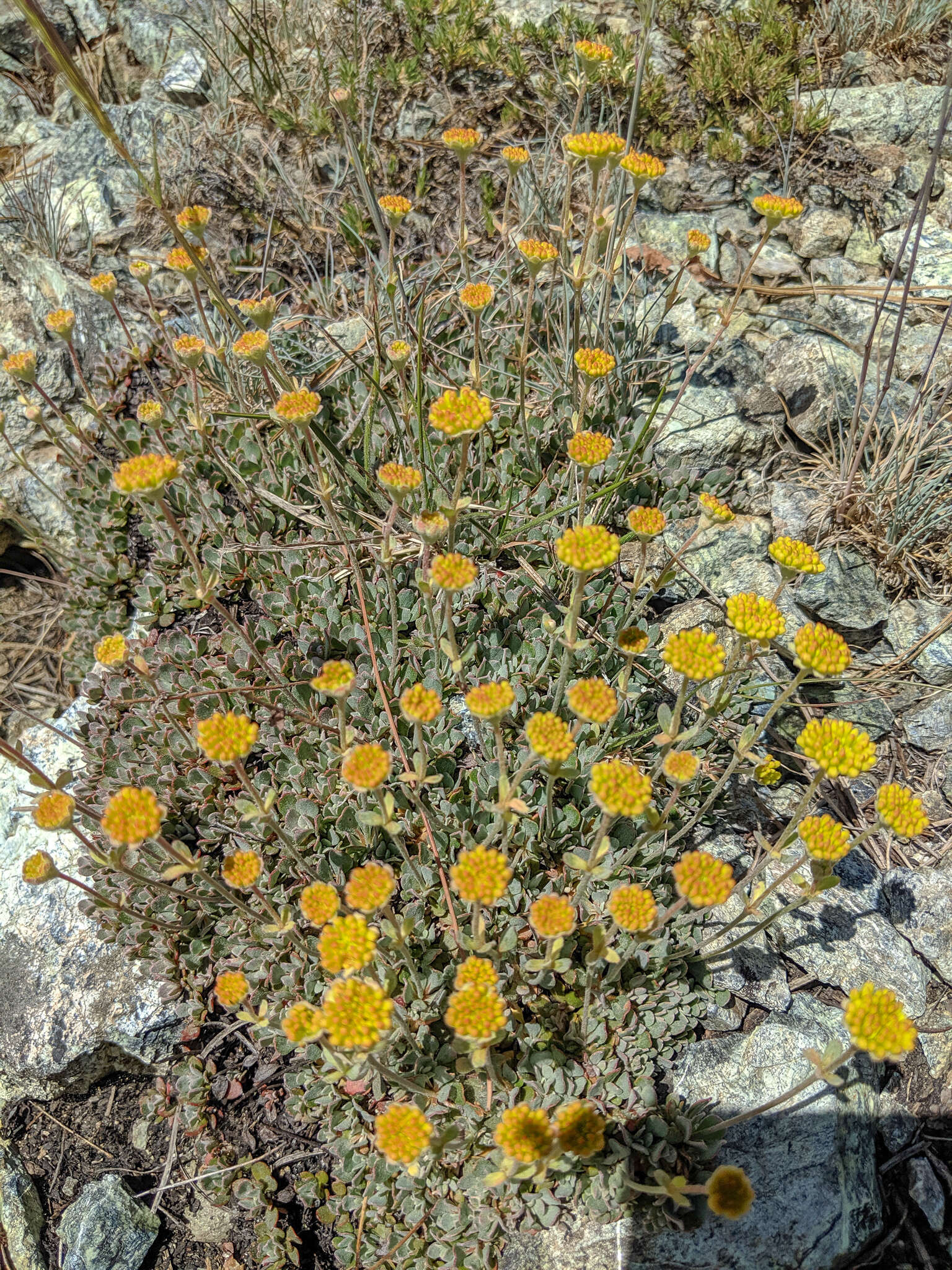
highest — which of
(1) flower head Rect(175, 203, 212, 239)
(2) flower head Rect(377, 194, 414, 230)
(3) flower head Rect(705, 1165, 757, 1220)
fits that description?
(2) flower head Rect(377, 194, 414, 230)

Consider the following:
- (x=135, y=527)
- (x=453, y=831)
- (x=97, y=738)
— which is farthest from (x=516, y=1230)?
(x=135, y=527)

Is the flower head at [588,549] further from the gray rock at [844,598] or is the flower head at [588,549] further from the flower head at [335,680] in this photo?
the gray rock at [844,598]

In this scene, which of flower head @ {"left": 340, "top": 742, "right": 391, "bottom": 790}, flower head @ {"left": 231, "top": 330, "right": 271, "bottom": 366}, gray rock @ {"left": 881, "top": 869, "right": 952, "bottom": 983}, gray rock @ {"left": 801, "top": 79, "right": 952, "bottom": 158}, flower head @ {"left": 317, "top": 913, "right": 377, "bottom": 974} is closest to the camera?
flower head @ {"left": 317, "top": 913, "right": 377, "bottom": 974}

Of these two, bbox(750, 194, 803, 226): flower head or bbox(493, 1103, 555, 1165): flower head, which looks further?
bbox(750, 194, 803, 226): flower head

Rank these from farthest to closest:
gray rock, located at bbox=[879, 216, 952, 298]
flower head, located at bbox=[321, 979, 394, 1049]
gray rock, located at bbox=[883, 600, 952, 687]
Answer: gray rock, located at bbox=[879, 216, 952, 298]
gray rock, located at bbox=[883, 600, 952, 687]
flower head, located at bbox=[321, 979, 394, 1049]

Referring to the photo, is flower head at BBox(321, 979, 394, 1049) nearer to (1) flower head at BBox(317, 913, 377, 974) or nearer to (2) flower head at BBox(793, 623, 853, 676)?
(1) flower head at BBox(317, 913, 377, 974)

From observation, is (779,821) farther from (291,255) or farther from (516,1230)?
→ (291,255)

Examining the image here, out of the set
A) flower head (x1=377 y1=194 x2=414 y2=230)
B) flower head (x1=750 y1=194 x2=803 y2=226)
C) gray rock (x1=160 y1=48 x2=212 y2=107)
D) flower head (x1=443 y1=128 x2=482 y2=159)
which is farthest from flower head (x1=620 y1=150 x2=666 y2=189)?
gray rock (x1=160 y1=48 x2=212 y2=107)
